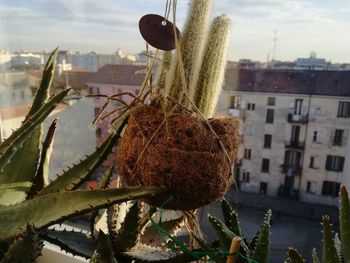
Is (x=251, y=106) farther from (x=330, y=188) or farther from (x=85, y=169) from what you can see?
(x=85, y=169)

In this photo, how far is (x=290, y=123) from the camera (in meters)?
1.02

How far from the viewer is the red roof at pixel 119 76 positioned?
804mm

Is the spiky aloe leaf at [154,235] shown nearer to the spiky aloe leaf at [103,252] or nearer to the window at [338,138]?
the spiky aloe leaf at [103,252]

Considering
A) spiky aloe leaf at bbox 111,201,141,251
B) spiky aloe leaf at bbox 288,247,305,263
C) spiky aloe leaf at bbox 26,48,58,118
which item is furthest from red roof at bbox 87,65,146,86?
spiky aloe leaf at bbox 288,247,305,263

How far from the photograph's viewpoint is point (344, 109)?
0.91 meters

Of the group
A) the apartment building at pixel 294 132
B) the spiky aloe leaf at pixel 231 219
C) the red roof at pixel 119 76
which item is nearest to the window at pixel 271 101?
the apartment building at pixel 294 132

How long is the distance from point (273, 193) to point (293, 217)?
0.10 meters

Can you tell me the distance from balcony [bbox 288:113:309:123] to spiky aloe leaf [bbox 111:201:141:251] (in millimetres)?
624

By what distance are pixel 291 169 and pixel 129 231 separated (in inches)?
25.7

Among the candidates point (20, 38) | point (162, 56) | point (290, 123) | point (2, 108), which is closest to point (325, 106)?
point (290, 123)

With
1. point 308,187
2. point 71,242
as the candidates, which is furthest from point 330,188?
point 71,242

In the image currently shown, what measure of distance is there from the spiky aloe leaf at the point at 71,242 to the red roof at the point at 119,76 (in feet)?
1.12

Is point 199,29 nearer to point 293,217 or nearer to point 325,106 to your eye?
point 325,106

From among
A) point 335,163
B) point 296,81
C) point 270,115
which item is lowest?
point 335,163
